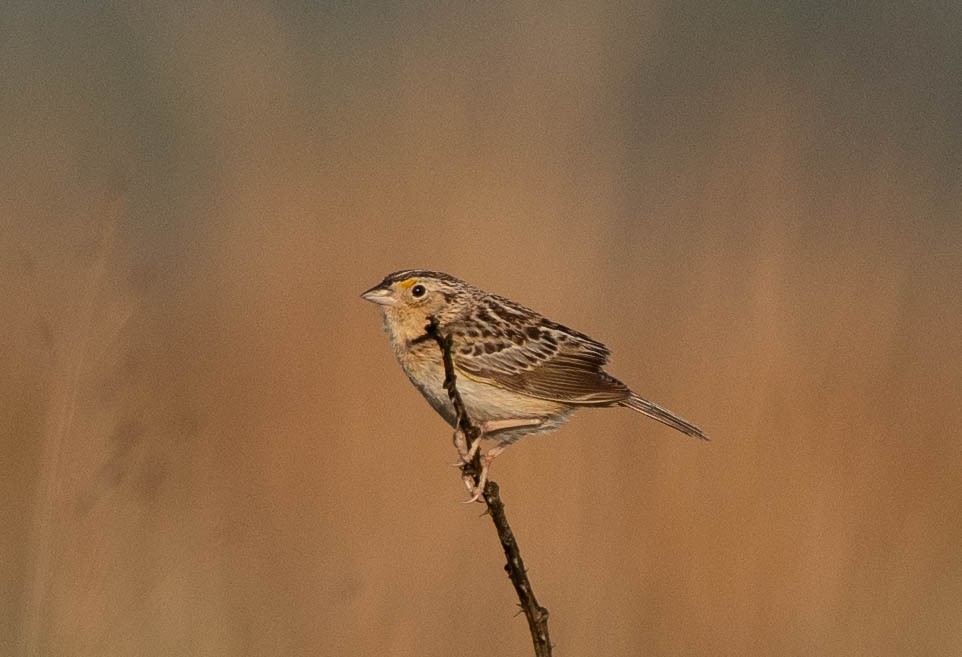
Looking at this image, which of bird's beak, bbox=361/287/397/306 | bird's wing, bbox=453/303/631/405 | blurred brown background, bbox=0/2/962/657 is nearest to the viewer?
bird's wing, bbox=453/303/631/405

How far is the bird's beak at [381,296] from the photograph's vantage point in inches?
138

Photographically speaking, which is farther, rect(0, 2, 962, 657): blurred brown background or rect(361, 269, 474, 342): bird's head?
rect(0, 2, 962, 657): blurred brown background

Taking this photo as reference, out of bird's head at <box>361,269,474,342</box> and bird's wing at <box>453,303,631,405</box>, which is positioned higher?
bird's head at <box>361,269,474,342</box>

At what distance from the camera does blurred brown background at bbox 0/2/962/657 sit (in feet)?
12.7

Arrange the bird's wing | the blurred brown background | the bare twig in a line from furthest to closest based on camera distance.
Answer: the blurred brown background, the bird's wing, the bare twig

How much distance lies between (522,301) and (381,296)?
1.43 m

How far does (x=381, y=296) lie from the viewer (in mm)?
3508

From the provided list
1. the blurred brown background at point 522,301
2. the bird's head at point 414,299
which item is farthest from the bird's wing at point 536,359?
the blurred brown background at point 522,301

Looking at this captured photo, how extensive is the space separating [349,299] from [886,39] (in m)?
2.32

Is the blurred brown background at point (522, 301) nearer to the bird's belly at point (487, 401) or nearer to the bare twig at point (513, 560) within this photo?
the bird's belly at point (487, 401)

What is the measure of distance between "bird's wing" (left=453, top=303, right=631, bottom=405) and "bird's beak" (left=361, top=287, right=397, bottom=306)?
0.73ft

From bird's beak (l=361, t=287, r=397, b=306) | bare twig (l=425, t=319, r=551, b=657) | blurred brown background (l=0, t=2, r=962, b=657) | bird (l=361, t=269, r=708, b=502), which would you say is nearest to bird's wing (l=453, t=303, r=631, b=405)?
bird (l=361, t=269, r=708, b=502)

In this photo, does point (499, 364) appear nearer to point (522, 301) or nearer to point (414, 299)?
point (414, 299)

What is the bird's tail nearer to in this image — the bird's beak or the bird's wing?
the bird's wing
